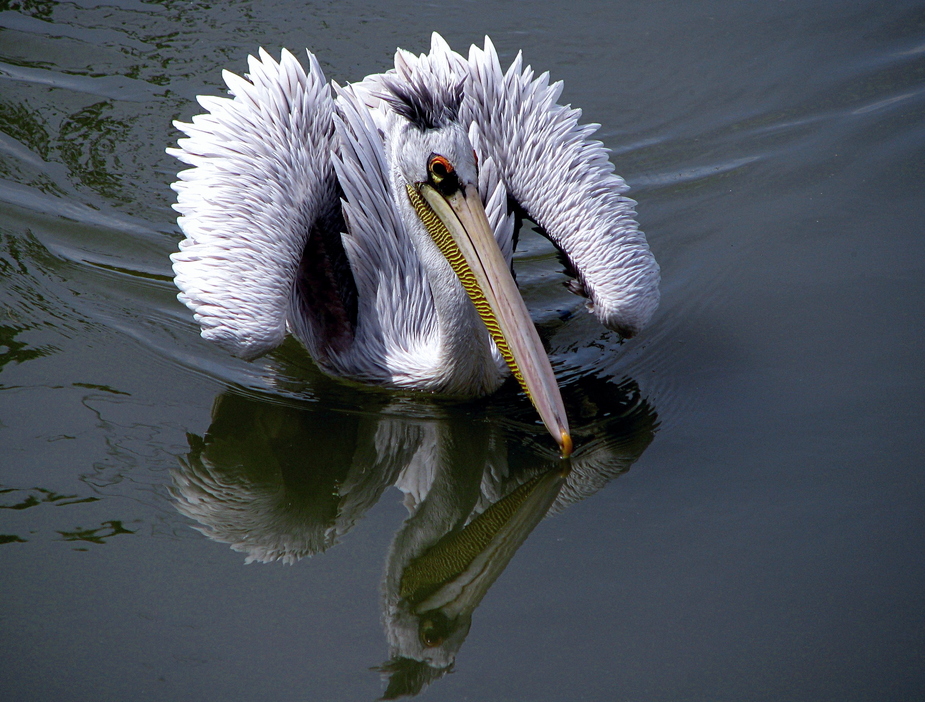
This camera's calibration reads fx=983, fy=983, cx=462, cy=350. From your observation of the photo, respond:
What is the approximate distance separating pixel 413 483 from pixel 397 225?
1.26 meters

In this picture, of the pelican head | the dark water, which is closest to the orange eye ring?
the pelican head

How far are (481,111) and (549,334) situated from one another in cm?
118

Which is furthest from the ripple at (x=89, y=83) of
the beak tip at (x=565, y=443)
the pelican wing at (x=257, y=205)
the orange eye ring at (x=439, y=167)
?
the beak tip at (x=565, y=443)

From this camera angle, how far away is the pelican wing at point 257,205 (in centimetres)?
433

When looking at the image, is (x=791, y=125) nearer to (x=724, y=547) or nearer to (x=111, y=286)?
(x=724, y=547)

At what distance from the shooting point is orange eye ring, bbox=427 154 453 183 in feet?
12.7

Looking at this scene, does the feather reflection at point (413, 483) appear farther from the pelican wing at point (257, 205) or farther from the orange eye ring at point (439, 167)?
the orange eye ring at point (439, 167)

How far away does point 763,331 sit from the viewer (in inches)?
197

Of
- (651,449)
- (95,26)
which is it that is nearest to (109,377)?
(651,449)

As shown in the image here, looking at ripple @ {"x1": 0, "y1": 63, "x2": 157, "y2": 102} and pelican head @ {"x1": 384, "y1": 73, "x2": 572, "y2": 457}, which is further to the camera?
ripple @ {"x1": 0, "y1": 63, "x2": 157, "y2": 102}

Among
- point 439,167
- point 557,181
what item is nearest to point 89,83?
point 557,181

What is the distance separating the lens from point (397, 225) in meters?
4.63

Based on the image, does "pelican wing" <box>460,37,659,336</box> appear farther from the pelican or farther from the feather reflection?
the feather reflection

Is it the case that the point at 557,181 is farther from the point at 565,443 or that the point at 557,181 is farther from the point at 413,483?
the point at 413,483
